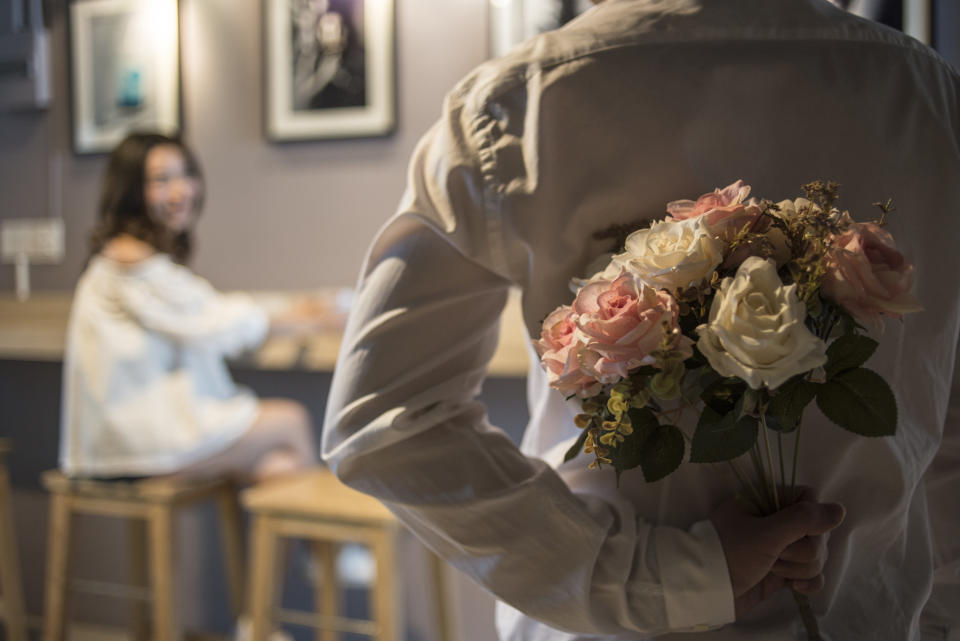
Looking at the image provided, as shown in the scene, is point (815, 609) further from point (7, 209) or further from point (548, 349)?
point (7, 209)

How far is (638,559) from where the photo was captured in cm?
77

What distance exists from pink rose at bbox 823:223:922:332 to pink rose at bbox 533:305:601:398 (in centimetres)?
18

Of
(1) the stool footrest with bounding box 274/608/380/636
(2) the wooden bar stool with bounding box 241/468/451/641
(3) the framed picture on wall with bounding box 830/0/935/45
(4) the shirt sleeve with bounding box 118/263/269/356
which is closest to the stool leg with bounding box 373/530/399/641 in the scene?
(2) the wooden bar stool with bounding box 241/468/451/641

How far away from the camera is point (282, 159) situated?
112 inches

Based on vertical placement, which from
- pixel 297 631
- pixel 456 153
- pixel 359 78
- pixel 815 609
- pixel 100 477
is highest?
pixel 359 78

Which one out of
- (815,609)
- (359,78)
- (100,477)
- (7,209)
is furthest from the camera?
(7,209)

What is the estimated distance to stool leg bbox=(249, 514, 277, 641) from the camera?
2039 millimetres

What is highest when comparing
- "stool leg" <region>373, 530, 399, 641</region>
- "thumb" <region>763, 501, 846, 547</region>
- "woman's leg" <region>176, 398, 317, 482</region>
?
"thumb" <region>763, 501, 846, 547</region>

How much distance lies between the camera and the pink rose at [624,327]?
0.62 metres

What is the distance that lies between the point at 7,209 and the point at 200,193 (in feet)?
3.37

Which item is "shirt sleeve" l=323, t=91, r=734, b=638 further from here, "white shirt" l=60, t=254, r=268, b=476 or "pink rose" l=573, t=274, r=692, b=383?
"white shirt" l=60, t=254, r=268, b=476

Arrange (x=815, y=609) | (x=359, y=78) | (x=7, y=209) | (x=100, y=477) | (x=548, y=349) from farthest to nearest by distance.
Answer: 1. (x=7, y=209)
2. (x=359, y=78)
3. (x=100, y=477)
4. (x=815, y=609)
5. (x=548, y=349)

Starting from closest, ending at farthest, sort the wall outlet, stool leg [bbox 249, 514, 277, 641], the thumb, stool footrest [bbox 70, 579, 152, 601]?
the thumb < stool leg [bbox 249, 514, 277, 641] < stool footrest [bbox 70, 579, 152, 601] < the wall outlet

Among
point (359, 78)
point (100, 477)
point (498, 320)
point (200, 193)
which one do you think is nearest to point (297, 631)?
point (100, 477)
